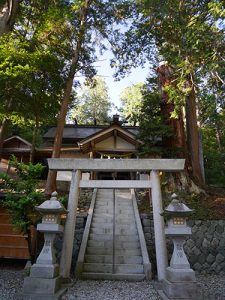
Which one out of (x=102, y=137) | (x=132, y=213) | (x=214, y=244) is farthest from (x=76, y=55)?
(x=214, y=244)

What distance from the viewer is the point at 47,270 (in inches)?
256

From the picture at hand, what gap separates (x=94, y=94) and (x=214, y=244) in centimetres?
3136

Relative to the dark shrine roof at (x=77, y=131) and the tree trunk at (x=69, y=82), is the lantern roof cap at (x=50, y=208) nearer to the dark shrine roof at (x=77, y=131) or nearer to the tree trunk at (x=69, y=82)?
the tree trunk at (x=69, y=82)

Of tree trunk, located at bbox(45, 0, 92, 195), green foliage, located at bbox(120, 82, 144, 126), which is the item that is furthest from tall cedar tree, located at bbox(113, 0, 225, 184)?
green foliage, located at bbox(120, 82, 144, 126)

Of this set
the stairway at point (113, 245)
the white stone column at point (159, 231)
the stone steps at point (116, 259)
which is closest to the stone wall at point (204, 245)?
the stairway at point (113, 245)

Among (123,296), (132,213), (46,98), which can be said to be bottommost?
(123,296)

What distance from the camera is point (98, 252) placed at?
386 inches

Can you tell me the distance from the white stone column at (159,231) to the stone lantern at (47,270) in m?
2.79

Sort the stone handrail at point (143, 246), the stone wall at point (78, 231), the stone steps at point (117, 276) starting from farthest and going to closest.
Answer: the stone wall at point (78, 231) → the stone handrail at point (143, 246) → the stone steps at point (117, 276)

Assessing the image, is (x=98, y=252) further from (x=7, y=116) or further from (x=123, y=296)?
(x=7, y=116)

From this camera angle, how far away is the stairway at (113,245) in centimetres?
870

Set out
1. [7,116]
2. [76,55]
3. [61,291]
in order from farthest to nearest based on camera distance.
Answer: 1. [76,55]
2. [7,116]
3. [61,291]

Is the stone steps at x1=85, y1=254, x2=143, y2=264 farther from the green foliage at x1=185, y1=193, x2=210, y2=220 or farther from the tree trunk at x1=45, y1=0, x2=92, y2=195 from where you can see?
the tree trunk at x1=45, y1=0, x2=92, y2=195

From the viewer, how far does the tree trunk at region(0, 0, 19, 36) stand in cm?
1268
